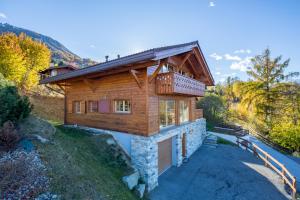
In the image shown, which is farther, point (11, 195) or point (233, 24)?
point (233, 24)

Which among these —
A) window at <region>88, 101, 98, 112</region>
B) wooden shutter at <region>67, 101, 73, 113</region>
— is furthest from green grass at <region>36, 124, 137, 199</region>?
wooden shutter at <region>67, 101, 73, 113</region>

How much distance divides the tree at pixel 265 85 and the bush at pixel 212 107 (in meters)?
4.11

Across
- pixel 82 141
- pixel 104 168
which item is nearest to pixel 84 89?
pixel 82 141

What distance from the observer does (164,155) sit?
1043 cm

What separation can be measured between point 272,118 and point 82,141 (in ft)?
78.1

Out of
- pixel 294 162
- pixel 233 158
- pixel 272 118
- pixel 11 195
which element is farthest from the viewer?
pixel 272 118

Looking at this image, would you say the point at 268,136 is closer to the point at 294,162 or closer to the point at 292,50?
the point at 294,162

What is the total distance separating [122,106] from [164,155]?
428 centimetres

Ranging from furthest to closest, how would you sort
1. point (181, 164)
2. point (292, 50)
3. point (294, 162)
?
point (292, 50) → point (294, 162) → point (181, 164)

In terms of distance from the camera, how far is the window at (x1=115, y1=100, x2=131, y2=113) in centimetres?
928

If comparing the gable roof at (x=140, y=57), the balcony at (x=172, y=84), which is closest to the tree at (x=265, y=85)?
the gable roof at (x=140, y=57)

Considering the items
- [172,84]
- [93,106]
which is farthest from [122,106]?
[172,84]

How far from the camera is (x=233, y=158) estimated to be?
496 inches

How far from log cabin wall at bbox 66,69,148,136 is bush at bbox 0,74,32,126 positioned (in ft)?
13.7
